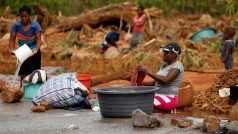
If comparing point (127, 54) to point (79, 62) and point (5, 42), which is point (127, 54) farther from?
point (5, 42)

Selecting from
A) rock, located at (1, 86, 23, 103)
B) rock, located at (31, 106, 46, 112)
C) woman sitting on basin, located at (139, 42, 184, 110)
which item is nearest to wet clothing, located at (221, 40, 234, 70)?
woman sitting on basin, located at (139, 42, 184, 110)

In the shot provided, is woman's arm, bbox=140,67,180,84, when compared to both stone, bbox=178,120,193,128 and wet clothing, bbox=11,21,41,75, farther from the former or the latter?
wet clothing, bbox=11,21,41,75

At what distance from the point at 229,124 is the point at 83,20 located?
15.7 meters

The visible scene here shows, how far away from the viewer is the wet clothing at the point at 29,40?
1077 cm

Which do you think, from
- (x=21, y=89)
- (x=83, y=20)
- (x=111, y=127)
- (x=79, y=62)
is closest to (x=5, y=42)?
(x=79, y=62)

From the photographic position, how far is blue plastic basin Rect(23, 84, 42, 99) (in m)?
10.4

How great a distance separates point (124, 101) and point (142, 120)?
0.64 m

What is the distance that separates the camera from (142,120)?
24.6 ft

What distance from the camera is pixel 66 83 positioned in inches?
361

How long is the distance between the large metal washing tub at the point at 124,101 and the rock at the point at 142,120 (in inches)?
20.2

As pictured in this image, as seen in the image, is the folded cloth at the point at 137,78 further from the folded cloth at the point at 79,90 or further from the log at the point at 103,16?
the log at the point at 103,16

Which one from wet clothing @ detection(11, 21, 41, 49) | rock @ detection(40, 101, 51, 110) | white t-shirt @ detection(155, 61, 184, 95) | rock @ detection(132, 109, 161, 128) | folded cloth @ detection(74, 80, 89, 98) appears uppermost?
wet clothing @ detection(11, 21, 41, 49)

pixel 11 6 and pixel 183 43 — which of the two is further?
pixel 11 6

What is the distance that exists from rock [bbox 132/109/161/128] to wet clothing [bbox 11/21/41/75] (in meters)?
3.71
